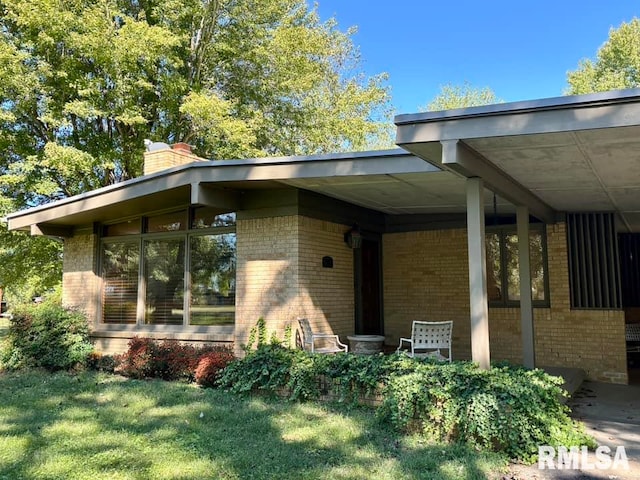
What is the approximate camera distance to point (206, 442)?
4730mm

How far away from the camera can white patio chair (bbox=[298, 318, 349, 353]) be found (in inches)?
291

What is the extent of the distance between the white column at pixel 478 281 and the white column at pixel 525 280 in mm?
1709

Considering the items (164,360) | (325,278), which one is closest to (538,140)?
(325,278)

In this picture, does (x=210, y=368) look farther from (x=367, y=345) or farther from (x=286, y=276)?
(x=367, y=345)

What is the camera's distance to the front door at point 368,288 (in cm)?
911

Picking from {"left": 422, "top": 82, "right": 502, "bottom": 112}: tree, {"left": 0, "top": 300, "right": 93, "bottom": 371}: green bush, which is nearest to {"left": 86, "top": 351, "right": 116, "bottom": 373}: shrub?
{"left": 0, "top": 300, "right": 93, "bottom": 371}: green bush

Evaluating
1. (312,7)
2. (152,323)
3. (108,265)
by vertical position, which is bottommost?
(152,323)

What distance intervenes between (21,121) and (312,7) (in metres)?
12.2

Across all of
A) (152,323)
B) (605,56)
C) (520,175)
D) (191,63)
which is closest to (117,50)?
(191,63)

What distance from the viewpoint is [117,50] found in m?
13.5

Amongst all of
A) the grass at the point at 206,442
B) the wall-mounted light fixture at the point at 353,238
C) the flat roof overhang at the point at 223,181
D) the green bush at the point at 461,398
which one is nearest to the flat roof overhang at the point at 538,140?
the flat roof overhang at the point at 223,181

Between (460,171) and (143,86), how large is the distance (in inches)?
486

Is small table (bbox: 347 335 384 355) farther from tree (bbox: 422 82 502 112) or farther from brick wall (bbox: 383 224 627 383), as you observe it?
tree (bbox: 422 82 502 112)

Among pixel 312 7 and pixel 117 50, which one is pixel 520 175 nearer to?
pixel 117 50
